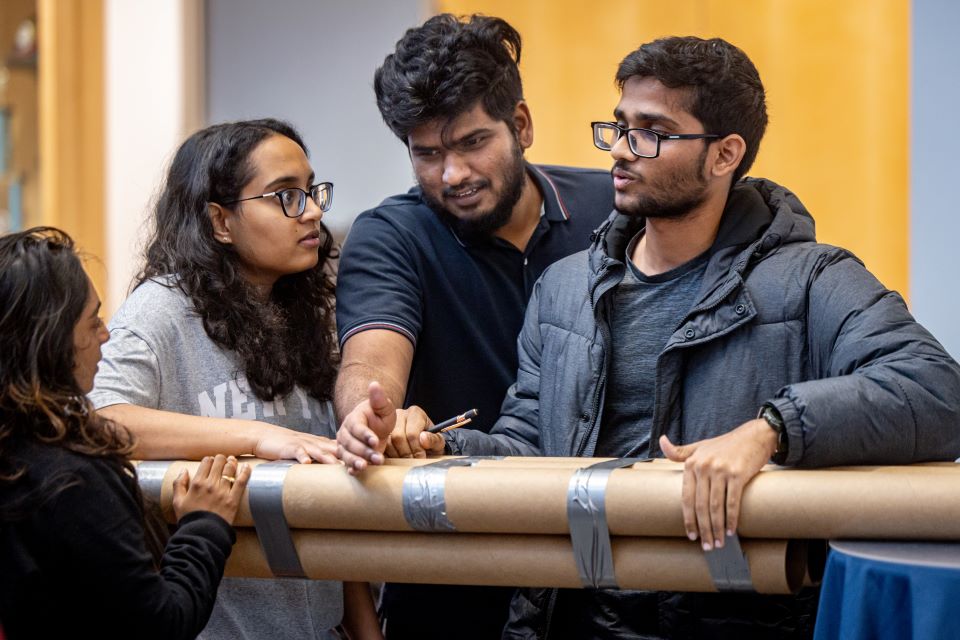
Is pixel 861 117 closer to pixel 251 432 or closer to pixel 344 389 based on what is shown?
pixel 344 389

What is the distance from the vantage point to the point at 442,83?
8.43 ft

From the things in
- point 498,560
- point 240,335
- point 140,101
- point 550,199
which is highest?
point 140,101

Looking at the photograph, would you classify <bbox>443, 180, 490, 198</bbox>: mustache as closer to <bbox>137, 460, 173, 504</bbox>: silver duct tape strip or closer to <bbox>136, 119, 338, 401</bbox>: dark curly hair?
<bbox>136, 119, 338, 401</bbox>: dark curly hair

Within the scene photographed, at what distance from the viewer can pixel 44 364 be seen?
5.39 ft

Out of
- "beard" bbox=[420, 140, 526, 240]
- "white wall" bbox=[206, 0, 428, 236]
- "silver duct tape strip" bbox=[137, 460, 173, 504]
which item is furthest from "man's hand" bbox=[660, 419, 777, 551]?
"white wall" bbox=[206, 0, 428, 236]

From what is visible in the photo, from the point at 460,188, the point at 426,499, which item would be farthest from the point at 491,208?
the point at 426,499

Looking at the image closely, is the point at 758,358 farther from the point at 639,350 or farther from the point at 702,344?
the point at 639,350

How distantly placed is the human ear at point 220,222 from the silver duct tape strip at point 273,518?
603 mm

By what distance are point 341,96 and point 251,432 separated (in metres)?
2.64

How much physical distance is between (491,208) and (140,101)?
2606mm

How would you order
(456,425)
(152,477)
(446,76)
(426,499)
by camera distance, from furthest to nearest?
(446,76) < (456,425) < (152,477) < (426,499)

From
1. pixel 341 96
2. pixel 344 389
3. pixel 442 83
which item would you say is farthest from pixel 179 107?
pixel 344 389

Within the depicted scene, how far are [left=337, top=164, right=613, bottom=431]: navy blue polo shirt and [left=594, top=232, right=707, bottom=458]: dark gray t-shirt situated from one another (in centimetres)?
47

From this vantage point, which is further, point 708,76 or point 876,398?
point 708,76
